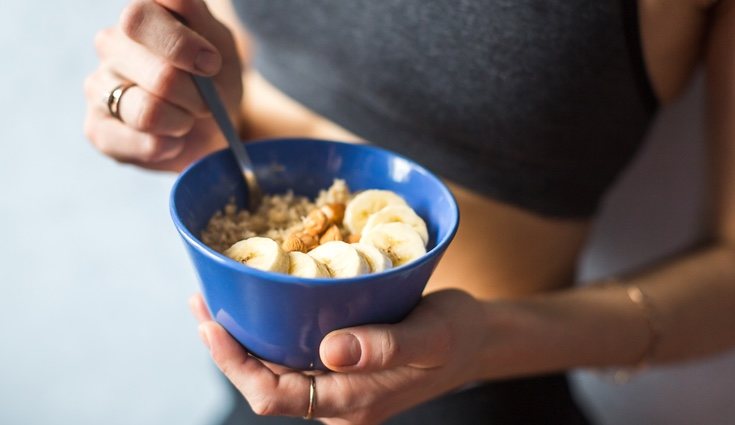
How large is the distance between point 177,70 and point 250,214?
0.15 m

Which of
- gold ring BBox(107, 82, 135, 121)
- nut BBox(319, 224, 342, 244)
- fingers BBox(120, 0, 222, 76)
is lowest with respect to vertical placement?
nut BBox(319, 224, 342, 244)

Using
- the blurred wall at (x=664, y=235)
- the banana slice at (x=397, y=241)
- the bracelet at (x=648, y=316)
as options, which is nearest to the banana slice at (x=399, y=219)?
→ the banana slice at (x=397, y=241)

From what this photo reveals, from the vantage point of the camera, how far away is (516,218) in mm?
780

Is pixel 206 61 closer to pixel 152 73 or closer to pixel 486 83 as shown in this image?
pixel 152 73

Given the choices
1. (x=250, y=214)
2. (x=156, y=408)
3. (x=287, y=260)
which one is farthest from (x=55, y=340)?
(x=287, y=260)

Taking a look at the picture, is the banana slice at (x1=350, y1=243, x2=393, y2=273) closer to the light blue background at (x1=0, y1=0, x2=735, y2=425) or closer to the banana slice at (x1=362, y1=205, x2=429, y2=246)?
the banana slice at (x1=362, y1=205, x2=429, y2=246)

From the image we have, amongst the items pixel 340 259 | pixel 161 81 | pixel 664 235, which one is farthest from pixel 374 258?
pixel 664 235

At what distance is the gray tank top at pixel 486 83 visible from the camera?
25.9 inches

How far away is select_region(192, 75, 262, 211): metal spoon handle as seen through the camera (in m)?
0.56

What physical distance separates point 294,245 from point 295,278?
91 millimetres

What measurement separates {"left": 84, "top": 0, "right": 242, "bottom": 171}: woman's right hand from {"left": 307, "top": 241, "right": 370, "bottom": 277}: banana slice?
18 centimetres

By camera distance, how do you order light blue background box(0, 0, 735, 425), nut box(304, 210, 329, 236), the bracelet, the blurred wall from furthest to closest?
1. light blue background box(0, 0, 735, 425)
2. the blurred wall
3. the bracelet
4. nut box(304, 210, 329, 236)

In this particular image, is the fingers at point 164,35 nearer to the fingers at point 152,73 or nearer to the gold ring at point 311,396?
the fingers at point 152,73

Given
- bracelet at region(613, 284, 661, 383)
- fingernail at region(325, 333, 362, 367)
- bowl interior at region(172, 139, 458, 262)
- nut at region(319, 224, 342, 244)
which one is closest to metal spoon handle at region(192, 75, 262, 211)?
bowl interior at region(172, 139, 458, 262)
